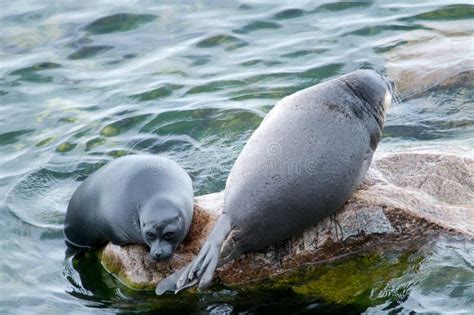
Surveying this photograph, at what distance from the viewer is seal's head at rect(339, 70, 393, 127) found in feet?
23.7

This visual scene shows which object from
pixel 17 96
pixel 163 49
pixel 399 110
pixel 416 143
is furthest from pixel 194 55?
pixel 416 143

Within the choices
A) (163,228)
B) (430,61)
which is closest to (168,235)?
(163,228)

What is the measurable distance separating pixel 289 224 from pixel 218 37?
6.09m

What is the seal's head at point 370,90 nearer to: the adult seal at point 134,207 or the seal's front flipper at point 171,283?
the adult seal at point 134,207

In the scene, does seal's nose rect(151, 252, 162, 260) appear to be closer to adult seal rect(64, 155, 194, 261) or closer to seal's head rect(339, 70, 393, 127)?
adult seal rect(64, 155, 194, 261)

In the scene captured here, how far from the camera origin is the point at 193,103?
1026cm

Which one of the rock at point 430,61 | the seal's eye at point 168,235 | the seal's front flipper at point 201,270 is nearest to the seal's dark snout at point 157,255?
the seal's eye at point 168,235

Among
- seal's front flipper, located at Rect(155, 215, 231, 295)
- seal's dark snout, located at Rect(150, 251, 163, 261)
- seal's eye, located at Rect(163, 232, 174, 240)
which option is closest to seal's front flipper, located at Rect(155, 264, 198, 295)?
seal's front flipper, located at Rect(155, 215, 231, 295)

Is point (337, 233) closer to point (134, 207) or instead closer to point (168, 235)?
point (168, 235)

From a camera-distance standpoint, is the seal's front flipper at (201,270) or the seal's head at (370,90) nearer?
the seal's front flipper at (201,270)

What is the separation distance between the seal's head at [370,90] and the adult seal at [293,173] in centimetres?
9

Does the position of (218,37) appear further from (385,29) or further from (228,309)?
(228,309)

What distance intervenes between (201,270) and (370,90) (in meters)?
2.29

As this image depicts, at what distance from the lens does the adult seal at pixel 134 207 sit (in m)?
6.54
